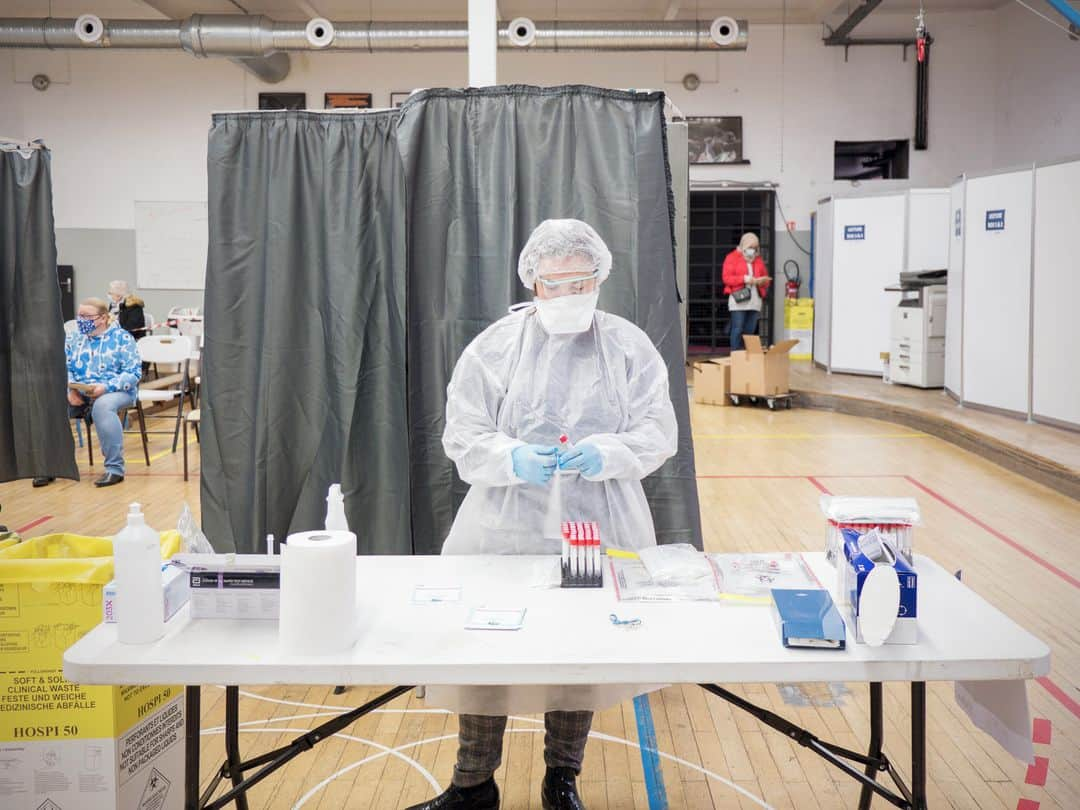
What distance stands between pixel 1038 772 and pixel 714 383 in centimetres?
657

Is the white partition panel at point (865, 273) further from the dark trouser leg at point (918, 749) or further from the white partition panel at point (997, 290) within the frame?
the dark trouser leg at point (918, 749)

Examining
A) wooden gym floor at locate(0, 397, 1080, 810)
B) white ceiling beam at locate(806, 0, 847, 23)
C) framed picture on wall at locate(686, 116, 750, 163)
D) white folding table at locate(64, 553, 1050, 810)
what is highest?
white ceiling beam at locate(806, 0, 847, 23)

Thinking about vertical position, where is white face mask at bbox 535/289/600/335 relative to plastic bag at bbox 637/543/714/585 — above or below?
above

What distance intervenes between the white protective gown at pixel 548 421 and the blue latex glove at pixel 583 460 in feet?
0.25

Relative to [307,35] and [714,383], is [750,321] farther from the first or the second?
[307,35]

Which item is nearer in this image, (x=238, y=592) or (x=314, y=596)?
(x=314, y=596)

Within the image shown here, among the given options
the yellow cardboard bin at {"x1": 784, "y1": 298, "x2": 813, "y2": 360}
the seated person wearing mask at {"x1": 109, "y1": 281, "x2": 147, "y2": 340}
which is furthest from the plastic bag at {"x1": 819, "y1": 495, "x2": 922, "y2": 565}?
the yellow cardboard bin at {"x1": 784, "y1": 298, "x2": 813, "y2": 360}

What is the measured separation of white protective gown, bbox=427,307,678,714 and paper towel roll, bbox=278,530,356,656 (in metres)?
0.72

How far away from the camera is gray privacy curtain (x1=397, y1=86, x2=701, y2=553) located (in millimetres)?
2805

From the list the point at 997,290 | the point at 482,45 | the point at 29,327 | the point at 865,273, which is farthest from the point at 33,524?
the point at 865,273

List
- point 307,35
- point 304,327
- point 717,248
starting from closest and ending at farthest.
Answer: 1. point 304,327
2. point 307,35
3. point 717,248

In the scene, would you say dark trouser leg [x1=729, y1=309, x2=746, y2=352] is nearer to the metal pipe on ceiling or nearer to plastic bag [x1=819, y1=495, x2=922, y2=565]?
the metal pipe on ceiling

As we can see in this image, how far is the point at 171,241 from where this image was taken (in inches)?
→ 443

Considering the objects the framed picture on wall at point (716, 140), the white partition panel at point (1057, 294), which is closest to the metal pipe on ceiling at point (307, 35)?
the framed picture on wall at point (716, 140)
